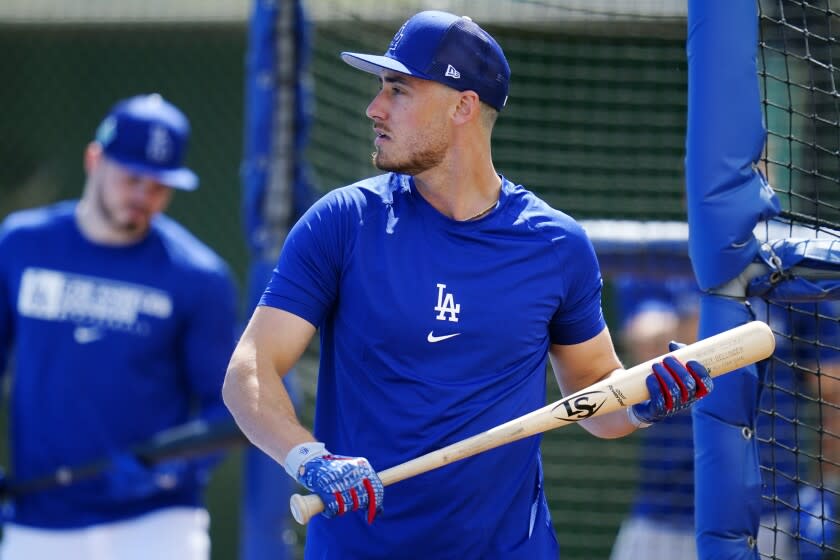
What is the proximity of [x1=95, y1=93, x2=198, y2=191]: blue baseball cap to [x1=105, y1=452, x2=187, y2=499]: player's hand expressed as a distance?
1.11 m

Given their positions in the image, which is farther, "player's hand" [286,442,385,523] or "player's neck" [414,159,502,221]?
"player's neck" [414,159,502,221]

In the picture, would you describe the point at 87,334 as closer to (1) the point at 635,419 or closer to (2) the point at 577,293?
(2) the point at 577,293

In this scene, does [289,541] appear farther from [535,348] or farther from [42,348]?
[535,348]

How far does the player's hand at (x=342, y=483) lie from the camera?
8.62 ft

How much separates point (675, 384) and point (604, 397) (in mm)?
174

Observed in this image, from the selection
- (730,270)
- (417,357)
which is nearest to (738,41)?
(730,270)

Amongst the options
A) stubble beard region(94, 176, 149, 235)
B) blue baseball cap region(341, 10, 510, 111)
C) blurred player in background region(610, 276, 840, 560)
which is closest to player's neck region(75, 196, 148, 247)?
stubble beard region(94, 176, 149, 235)

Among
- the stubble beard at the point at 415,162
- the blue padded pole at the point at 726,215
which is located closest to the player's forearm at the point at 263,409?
the stubble beard at the point at 415,162

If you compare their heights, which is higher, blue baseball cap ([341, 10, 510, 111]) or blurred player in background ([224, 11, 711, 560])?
blue baseball cap ([341, 10, 510, 111])

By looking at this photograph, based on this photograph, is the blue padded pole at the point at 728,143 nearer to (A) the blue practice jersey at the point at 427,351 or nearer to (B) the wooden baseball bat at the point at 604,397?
(B) the wooden baseball bat at the point at 604,397

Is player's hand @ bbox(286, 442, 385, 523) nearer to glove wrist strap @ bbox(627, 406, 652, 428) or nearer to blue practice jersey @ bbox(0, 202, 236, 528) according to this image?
glove wrist strap @ bbox(627, 406, 652, 428)

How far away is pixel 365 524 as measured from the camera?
294cm

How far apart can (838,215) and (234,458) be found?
170 inches

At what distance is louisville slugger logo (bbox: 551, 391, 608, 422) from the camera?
2.96 metres
